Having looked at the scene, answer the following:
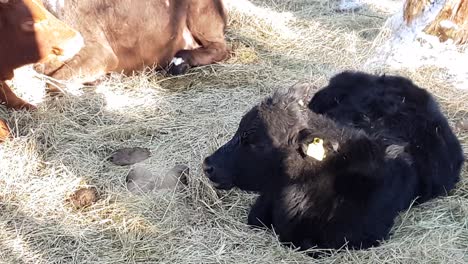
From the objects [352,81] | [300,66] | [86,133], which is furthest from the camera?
[300,66]

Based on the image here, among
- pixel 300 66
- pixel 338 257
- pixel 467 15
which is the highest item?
pixel 467 15

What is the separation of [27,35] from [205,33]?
6.86 ft

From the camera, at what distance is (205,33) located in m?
6.43

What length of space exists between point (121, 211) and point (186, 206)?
1.38 feet

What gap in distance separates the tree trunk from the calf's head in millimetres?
2469

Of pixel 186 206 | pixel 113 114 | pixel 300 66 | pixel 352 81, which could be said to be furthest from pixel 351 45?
pixel 186 206

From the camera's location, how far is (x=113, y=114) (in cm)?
507

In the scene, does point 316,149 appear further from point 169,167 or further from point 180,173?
point 169,167

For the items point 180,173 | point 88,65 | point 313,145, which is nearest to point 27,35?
point 88,65

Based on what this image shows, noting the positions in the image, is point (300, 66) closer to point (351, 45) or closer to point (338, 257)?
point (351, 45)

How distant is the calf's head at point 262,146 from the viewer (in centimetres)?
328

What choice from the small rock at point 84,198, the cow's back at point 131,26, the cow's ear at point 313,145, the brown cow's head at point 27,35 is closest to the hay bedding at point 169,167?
the small rock at point 84,198

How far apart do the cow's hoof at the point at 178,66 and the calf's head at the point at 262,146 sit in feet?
8.43

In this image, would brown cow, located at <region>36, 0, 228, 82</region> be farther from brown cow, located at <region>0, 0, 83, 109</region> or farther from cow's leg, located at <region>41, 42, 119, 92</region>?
brown cow, located at <region>0, 0, 83, 109</region>
